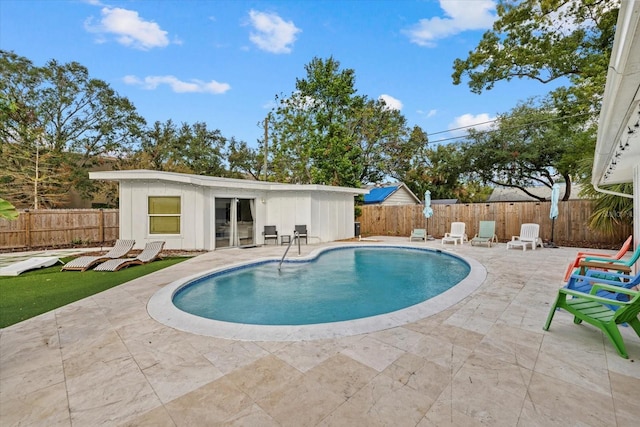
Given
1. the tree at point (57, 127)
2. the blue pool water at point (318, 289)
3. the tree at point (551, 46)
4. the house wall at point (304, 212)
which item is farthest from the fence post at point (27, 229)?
the tree at point (551, 46)

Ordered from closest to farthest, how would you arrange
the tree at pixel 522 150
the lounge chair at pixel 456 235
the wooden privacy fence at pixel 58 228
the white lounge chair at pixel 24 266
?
1. the white lounge chair at pixel 24 266
2. the wooden privacy fence at pixel 58 228
3. the lounge chair at pixel 456 235
4. the tree at pixel 522 150

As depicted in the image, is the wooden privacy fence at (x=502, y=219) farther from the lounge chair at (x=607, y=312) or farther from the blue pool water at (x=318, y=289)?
the lounge chair at (x=607, y=312)

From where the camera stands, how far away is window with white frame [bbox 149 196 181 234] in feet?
34.4

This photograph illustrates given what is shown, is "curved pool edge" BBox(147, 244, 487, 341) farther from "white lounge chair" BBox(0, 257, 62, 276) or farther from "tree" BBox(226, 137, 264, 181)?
"tree" BBox(226, 137, 264, 181)

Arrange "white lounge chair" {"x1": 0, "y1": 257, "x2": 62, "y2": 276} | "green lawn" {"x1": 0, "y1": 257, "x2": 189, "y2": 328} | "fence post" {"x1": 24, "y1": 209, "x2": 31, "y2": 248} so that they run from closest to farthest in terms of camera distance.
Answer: "green lawn" {"x1": 0, "y1": 257, "x2": 189, "y2": 328} < "white lounge chair" {"x1": 0, "y1": 257, "x2": 62, "y2": 276} < "fence post" {"x1": 24, "y1": 209, "x2": 31, "y2": 248}

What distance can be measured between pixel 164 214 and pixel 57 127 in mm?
17553

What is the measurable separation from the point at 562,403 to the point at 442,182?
25.4 meters

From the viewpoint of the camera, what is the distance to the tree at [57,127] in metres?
15.5

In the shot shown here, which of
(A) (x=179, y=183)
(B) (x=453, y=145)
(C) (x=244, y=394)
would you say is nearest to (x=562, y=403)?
(C) (x=244, y=394)

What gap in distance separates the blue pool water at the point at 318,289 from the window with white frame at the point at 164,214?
4.18m

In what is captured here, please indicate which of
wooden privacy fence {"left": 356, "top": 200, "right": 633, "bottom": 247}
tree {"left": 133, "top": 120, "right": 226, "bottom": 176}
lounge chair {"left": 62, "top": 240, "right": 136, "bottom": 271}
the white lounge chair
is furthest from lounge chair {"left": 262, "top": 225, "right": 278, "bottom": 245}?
tree {"left": 133, "top": 120, "right": 226, "bottom": 176}

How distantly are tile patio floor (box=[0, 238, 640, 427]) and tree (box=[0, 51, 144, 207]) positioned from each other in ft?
53.9

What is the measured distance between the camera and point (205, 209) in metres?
10.4

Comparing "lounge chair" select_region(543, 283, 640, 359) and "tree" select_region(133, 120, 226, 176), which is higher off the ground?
"tree" select_region(133, 120, 226, 176)
